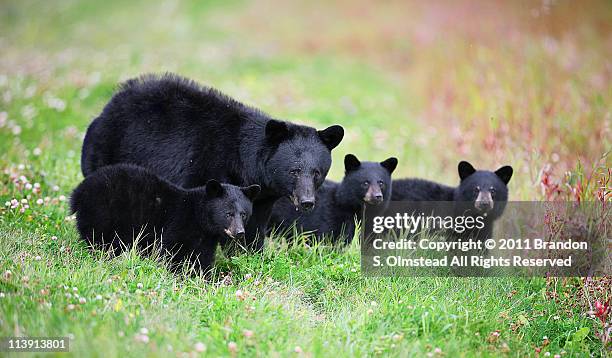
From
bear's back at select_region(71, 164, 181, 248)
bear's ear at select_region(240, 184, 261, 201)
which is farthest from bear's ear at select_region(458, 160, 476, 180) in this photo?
bear's back at select_region(71, 164, 181, 248)

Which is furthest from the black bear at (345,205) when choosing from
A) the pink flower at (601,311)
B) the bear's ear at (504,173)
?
the pink flower at (601,311)

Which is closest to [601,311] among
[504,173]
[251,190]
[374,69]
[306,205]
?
[504,173]

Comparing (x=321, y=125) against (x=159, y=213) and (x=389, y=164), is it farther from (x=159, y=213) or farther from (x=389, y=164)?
(x=159, y=213)

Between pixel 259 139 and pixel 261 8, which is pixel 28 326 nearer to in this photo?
pixel 259 139

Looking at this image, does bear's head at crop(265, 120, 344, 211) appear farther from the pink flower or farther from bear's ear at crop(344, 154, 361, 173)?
the pink flower

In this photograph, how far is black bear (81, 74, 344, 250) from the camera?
6.32 meters

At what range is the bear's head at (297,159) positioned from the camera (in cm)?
621

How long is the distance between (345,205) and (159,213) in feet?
7.03

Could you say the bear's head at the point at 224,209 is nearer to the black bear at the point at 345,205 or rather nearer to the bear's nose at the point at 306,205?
the bear's nose at the point at 306,205

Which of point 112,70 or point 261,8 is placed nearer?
point 112,70

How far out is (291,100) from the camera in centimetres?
1373

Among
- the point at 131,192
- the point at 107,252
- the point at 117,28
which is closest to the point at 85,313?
the point at 107,252

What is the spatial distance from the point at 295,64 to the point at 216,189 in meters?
11.0

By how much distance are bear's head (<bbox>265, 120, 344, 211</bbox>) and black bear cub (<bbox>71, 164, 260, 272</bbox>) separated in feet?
1.04
